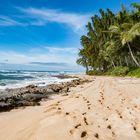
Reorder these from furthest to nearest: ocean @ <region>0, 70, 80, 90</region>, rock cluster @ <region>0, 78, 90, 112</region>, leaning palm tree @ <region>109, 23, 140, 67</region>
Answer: leaning palm tree @ <region>109, 23, 140, 67</region>, ocean @ <region>0, 70, 80, 90</region>, rock cluster @ <region>0, 78, 90, 112</region>

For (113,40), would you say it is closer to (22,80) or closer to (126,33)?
(126,33)

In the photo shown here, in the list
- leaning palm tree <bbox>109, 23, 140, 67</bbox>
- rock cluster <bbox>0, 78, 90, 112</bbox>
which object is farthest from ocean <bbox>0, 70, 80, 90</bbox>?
leaning palm tree <bbox>109, 23, 140, 67</bbox>

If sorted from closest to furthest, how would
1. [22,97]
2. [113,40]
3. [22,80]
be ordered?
1. [22,97]
2. [22,80]
3. [113,40]

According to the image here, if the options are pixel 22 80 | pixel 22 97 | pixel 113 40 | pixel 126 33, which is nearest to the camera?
pixel 22 97

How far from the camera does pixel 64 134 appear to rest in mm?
4512

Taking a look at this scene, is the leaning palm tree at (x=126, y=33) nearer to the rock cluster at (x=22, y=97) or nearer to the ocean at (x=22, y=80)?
the ocean at (x=22, y=80)

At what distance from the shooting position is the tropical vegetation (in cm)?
3462

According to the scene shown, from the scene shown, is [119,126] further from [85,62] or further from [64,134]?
[85,62]

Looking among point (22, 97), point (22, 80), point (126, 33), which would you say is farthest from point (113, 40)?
point (22, 97)

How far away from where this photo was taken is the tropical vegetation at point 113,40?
114ft

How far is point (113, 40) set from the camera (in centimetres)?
4147

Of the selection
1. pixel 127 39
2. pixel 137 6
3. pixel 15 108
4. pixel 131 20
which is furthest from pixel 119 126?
pixel 131 20

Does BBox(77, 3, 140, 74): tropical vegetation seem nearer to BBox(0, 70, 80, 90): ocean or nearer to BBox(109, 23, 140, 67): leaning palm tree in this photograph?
BBox(109, 23, 140, 67): leaning palm tree

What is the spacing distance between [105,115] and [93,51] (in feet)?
167
